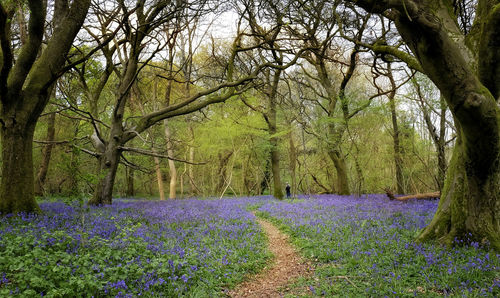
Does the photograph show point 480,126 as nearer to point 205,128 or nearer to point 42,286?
point 42,286

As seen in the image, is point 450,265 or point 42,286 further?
point 450,265

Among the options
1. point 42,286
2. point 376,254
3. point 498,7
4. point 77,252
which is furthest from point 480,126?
point 77,252

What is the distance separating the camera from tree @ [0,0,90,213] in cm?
794

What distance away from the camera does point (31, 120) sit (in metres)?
8.56

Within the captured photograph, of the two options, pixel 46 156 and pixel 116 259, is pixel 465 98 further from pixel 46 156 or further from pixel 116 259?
pixel 46 156

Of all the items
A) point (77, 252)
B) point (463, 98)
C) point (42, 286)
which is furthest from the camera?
point (77, 252)

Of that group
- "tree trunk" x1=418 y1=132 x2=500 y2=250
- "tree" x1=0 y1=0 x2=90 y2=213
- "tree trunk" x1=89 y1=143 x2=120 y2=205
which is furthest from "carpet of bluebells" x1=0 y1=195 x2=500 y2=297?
"tree trunk" x1=89 y1=143 x2=120 y2=205

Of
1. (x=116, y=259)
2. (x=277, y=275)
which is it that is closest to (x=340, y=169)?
(x=277, y=275)

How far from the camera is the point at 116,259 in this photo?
504 centimetres

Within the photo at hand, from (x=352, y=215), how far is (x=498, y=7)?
7.83m

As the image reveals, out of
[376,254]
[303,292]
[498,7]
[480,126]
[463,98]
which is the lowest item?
[303,292]

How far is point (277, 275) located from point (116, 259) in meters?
3.35

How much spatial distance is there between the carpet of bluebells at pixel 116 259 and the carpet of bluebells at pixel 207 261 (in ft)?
0.07

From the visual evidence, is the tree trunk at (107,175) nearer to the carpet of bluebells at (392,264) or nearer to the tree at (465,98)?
the carpet of bluebells at (392,264)
